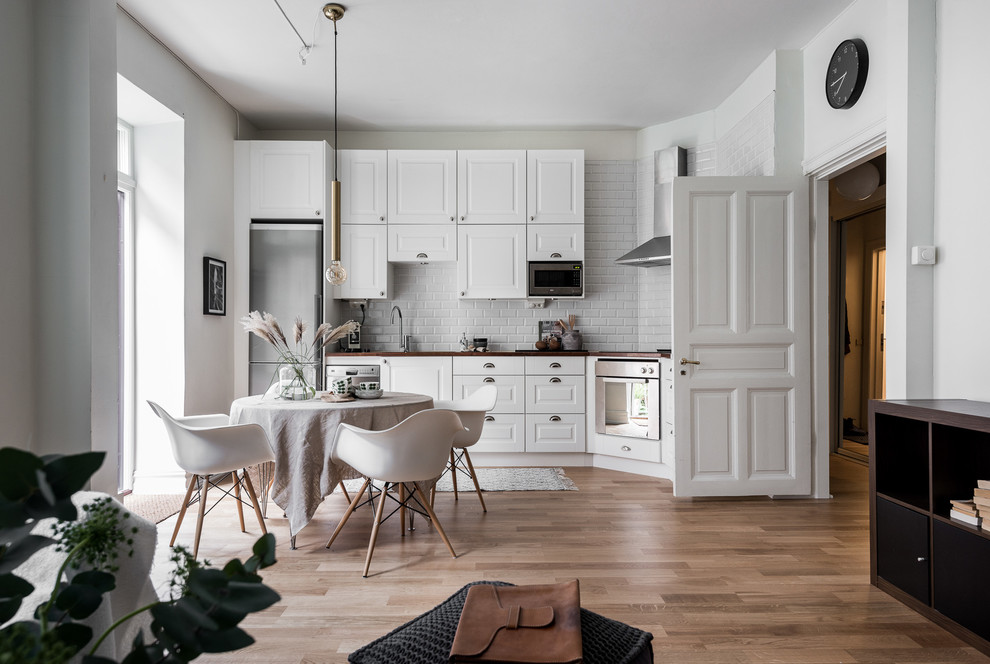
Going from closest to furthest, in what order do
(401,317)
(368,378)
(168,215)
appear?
1. (168,215)
2. (368,378)
3. (401,317)

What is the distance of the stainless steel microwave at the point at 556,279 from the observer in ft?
17.4

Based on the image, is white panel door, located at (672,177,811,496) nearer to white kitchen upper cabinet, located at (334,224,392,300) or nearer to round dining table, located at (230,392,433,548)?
round dining table, located at (230,392,433,548)

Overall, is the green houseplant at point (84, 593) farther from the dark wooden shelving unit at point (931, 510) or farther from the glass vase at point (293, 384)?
the glass vase at point (293, 384)

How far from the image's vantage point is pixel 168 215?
4156 millimetres

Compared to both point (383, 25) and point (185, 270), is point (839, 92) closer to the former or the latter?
point (383, 25)

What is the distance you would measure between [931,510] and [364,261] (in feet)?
14.2

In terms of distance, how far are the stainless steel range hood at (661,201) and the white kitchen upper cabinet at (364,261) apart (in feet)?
6.91

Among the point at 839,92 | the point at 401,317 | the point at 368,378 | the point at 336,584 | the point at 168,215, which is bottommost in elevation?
the point at 336,584

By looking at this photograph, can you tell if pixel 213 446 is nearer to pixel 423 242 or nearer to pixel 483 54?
pixel 423 242

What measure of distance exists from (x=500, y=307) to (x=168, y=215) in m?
2.84

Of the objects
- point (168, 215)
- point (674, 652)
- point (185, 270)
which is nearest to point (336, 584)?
point (674, 652)

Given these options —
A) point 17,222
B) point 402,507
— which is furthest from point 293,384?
point 17,222

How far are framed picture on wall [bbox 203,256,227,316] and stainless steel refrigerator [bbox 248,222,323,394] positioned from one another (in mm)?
232

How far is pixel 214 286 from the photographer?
181 inches
